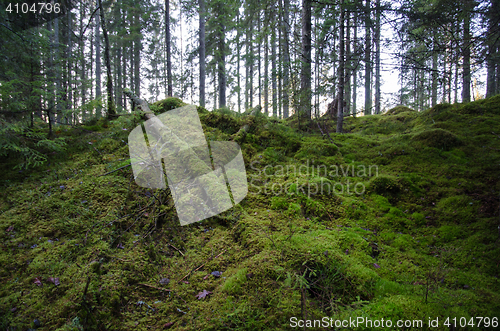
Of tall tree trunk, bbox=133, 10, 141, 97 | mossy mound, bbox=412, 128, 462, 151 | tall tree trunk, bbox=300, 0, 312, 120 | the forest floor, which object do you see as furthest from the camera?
tall tree trunk, bbox=133, 10, 141, 97

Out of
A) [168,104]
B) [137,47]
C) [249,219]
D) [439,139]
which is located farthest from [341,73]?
[137,47]

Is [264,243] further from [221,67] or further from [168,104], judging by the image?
[221,67]

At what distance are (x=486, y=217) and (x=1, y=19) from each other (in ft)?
30.9

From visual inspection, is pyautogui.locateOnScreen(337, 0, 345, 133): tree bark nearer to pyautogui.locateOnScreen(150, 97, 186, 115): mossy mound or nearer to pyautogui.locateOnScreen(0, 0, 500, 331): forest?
pyautogui.locateOnScreen(0, 0, 500, 331): forest

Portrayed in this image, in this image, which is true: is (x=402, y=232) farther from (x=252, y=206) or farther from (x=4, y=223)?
(x=4, y=223)

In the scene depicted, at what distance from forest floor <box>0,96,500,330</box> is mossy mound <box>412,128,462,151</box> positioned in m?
0.03

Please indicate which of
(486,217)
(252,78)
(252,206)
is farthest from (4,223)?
(252,78)

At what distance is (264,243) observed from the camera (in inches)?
107

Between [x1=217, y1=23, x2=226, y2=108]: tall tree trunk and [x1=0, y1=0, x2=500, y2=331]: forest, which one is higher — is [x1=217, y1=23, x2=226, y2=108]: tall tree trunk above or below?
above

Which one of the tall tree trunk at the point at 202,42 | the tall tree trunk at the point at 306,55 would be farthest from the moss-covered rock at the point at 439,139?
the tall tree trunk at the point at 202,42

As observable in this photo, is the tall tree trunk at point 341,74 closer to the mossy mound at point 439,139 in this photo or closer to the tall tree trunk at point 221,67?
the mossy mound at point 439,139

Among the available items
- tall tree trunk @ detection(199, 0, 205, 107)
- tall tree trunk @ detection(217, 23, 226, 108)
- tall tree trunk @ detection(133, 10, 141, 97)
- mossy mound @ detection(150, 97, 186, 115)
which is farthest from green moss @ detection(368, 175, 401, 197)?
tall tree trunk @ detection(133, 10, 141, 97)

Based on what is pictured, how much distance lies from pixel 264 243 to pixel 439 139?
592 centimetres

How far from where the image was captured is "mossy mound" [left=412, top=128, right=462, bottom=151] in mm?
5523
